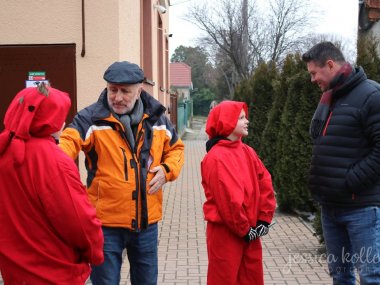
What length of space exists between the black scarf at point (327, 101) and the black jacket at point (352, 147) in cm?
4

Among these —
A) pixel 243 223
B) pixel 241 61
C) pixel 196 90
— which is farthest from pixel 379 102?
pixel 196 90

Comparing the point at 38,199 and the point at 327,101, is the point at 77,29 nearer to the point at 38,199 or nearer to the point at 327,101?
the point at 327,101

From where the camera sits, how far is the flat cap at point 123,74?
136 inches

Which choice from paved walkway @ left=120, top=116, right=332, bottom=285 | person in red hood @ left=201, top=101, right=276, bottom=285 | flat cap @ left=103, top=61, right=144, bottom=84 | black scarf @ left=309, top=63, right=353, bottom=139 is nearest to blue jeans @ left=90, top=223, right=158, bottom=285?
person in red hood @ left=201, top=101, right=276, bottom=285

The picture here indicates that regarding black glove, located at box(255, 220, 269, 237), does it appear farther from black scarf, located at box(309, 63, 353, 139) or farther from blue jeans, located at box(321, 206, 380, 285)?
black scarf, located at box(309, 63, 353, 139)

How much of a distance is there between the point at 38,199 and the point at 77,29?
4513mm

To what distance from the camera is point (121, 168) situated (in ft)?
11.5

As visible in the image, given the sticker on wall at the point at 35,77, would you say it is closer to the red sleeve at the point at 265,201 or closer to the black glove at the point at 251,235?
the red sleeve at the point at 265,201

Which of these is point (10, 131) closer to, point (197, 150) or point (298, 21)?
point (197, 150)

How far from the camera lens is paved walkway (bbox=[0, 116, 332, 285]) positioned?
17.9 feet

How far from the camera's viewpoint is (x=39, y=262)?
275 cm

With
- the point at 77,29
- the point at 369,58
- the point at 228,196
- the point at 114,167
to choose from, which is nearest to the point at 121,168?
the point at 114,167

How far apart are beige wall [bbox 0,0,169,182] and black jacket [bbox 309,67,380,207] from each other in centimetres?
375

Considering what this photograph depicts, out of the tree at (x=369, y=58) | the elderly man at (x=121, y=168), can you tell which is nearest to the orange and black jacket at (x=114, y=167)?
the elderly man at (x=121, y=168)
